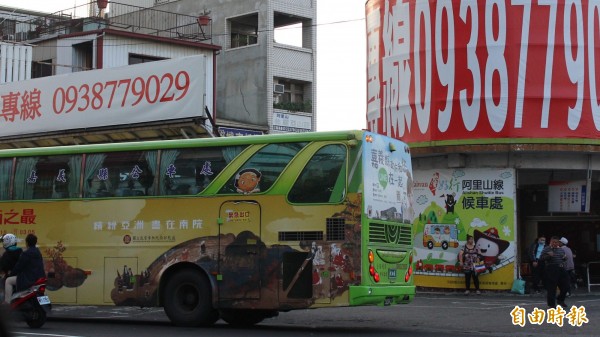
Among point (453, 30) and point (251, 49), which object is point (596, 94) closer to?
point (453, 30)

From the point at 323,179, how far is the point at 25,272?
554 centimetres

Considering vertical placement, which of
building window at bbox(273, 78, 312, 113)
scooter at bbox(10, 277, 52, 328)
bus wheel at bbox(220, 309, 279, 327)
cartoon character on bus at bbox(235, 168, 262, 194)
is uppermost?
building window at bbox(273, 78, 312, 113)

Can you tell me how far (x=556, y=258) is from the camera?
67.2ft

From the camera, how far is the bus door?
16.6 m

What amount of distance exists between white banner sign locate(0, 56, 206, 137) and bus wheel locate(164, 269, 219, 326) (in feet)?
32.5

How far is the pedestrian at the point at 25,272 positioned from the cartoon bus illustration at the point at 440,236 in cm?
1526

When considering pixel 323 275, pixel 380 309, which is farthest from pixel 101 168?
pixel 380 309

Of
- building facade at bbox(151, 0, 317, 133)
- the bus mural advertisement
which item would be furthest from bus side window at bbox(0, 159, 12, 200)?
building facade at bbox(151, 0, 317, 133)

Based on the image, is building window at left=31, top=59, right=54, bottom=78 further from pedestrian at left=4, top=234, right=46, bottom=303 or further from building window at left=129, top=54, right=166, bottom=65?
pedestrian at left=4, top=234, right=46, bottom=303

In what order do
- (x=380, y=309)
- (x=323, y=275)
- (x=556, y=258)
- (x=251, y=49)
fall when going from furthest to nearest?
(x=251, y=49) → (x=380, y=309) → (x=556, y=258) → (x=323, y=275)

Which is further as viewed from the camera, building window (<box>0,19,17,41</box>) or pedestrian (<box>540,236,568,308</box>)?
building window (<box>0,19,17,41</box>)

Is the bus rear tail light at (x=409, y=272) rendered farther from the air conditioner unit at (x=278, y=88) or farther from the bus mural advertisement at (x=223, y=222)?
the air conditioner unit at (x=278, y=88)

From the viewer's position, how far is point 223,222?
16906mm

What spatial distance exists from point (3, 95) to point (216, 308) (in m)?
18.7
